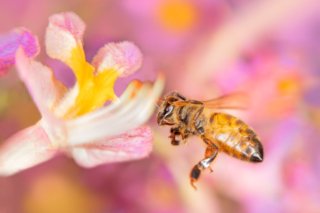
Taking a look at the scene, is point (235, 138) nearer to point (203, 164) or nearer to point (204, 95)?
point (203, 164)

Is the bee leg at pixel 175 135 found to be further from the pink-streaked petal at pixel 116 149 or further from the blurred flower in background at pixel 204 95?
the blurred flower in background at pixel 204 95

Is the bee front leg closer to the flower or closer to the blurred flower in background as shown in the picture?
the flower

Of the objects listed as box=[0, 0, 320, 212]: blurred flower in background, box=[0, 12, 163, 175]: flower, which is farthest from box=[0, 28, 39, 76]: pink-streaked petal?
box=[0, 0, 320, 212]: blurred flower in background

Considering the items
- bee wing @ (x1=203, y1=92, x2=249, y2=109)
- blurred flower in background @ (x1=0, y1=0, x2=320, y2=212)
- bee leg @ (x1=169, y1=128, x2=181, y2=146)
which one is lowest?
blurred flower in background @ (x1=0, y1=0, x2=320, y2=212)

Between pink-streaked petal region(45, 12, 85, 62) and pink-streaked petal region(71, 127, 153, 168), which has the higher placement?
pink-streaked petal region(45, 12, 85, 62)

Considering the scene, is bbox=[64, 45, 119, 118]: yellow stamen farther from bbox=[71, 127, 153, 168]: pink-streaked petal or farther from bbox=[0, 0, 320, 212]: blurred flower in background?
bbox=[0, 0, 320, 212]: blurred flower in background

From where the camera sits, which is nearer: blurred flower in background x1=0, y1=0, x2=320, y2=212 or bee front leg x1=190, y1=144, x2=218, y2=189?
bee front leg x1=190, y1=144, x2=218, y2=189
